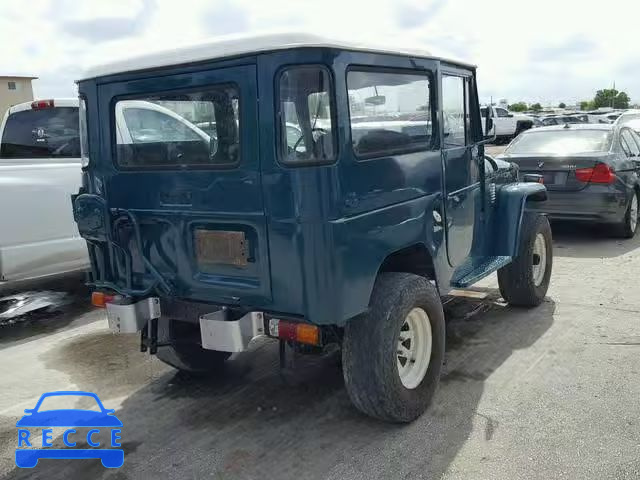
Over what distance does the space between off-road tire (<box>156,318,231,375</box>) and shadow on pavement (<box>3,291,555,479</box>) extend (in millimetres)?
107

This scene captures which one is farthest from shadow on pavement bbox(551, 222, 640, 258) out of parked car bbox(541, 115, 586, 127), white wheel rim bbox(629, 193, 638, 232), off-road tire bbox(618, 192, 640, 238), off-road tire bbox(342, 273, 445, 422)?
parked car bbox(541, 115, 586, 127)

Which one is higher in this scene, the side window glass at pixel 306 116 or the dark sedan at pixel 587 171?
the side window glass at pixel 306 116

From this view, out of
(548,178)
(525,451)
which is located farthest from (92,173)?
(548,178)

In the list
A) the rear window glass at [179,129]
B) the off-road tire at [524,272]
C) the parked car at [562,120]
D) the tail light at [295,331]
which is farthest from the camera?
the parked car at [562,120]

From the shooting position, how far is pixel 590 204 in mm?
8219

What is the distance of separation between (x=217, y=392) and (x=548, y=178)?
5.98 m

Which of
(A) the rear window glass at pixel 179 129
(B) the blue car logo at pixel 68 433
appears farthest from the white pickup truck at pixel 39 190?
(A) the rear window glass at pixel 179 129

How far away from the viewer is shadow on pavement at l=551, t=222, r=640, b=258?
7.97 m

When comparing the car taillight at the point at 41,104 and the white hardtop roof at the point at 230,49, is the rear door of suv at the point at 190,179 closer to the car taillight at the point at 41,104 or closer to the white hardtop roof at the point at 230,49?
the white hardtop roof at the point at 230,49

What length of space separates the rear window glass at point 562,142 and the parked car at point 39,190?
5957 mm

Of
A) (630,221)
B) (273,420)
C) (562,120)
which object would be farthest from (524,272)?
(562,120)

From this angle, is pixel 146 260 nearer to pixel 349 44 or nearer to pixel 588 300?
pixel 349 44

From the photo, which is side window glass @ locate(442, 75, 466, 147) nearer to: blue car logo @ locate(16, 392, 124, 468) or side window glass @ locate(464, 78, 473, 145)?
side window glass @ locate(464, 78, 473, 145)

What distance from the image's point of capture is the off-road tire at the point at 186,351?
398 centimetres
